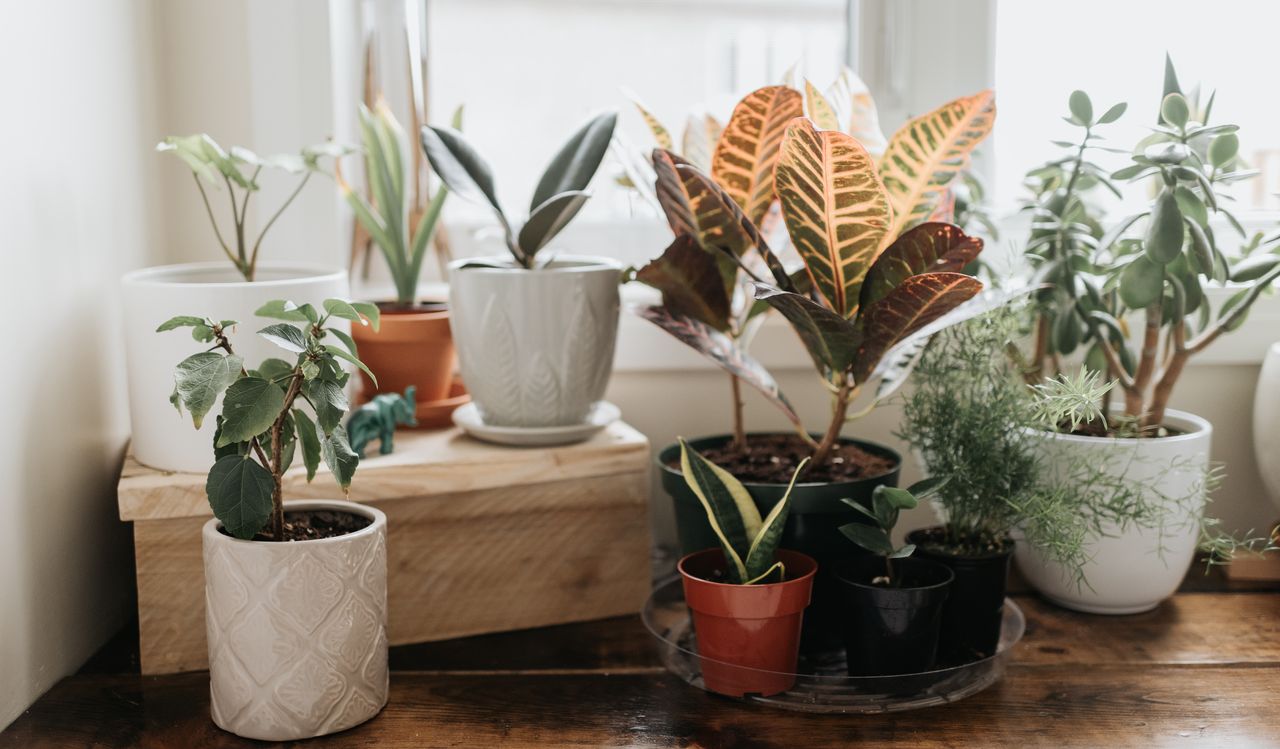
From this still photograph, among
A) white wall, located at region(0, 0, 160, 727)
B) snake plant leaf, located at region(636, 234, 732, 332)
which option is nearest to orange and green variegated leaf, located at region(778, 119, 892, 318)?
snake plant leaf, located at region(636, 234, 732, 332)

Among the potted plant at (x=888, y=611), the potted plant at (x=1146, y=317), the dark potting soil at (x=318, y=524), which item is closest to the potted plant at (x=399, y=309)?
the dark potting soil at (x=318, y=524)

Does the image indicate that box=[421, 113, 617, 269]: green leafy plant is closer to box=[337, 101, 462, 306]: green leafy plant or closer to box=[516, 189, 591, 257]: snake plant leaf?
box=[516, 189, 591, 257]: snake plant leaf

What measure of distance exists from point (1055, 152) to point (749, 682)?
0.82m

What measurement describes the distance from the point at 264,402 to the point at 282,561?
0.39ft

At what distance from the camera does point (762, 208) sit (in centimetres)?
103

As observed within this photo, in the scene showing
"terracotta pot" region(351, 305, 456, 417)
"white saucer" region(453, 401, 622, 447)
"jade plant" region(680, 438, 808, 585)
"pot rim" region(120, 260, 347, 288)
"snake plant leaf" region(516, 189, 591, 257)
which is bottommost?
"jade plant" region(680, 438, 808, 585)

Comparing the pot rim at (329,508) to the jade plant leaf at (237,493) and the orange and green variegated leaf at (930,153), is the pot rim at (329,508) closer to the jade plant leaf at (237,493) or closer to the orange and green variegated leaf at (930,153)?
the jade plant leaf at (237,493)

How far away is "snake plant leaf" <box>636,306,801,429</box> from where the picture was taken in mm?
998

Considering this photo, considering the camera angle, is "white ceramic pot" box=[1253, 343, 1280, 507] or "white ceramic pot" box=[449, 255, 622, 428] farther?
"white ceramic pot" box=[1253, 343, 1280, 507]

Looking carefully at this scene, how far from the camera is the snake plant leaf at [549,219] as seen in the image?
0.97 meters

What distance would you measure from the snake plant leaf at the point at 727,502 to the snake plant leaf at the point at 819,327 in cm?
13

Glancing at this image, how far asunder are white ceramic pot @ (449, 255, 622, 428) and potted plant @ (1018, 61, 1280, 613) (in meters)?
0.40

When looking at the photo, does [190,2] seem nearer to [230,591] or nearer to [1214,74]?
[230,591]

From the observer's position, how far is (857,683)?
92cm
